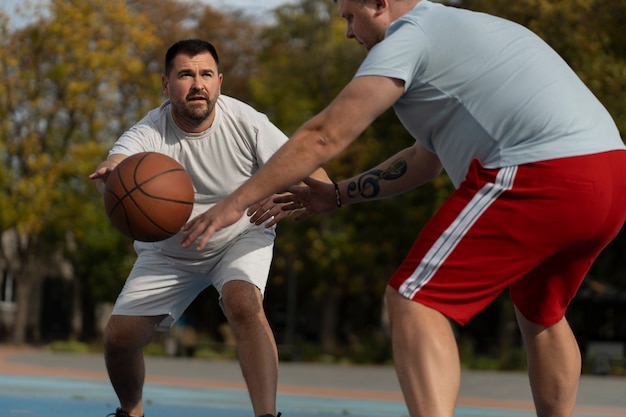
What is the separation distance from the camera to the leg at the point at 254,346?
6.34m

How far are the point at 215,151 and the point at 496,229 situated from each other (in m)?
2.89

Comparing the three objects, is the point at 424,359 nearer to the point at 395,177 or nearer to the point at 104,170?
the point at 395,177

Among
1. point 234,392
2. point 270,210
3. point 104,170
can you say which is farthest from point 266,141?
point 234,392

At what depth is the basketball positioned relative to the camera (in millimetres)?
5535

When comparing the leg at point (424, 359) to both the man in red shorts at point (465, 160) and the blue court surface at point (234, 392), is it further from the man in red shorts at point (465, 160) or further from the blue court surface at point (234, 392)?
the blue court surface at point (234, 392)

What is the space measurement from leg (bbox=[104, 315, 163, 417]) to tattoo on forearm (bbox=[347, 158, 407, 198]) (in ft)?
6.86

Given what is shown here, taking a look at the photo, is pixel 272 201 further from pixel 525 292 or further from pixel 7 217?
pixel 7 217

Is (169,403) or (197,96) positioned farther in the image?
(169,403)

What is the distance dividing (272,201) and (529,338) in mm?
1436

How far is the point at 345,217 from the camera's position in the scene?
29.3 metres

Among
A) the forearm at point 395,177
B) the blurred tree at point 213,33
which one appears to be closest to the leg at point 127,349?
the forearm at point 395,177

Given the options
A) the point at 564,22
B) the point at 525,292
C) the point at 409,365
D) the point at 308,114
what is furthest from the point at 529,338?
the point at 308,114

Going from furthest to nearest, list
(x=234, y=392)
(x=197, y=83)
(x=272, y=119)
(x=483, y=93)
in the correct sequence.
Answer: (x=272, y=119) < (x=234, y=392) < (x=197, y=83) < (x=483, y=93)

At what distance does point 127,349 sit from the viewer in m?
6.90
